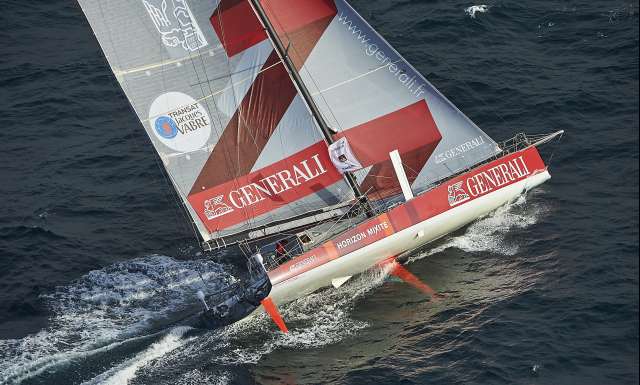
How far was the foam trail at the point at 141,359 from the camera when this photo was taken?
1225 inches

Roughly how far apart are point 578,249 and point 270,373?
10629 mm

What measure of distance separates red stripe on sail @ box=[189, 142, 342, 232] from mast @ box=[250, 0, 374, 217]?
47cm

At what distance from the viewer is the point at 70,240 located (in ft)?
126

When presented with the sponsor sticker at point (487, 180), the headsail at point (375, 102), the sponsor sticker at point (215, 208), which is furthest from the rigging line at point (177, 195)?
the sponsor sticker at point (487, 180)

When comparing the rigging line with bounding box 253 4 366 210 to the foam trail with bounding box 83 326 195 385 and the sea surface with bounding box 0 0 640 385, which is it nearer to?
the sea surface with bounding box 0 0 640 385

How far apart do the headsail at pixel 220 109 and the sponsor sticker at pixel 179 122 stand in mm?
32

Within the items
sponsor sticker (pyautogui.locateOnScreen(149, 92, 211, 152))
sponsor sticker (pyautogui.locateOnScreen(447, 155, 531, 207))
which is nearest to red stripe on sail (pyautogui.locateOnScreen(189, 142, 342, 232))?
sponsor sticker (pyautogui.locateOnScreen(149, 92, 211, 152))

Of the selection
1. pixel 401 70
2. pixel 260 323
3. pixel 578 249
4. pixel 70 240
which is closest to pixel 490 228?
pixel 578 249

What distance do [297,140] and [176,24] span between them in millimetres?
5470

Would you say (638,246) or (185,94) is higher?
(185,94)

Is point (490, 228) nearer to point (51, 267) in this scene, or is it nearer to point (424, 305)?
point (424, 305)

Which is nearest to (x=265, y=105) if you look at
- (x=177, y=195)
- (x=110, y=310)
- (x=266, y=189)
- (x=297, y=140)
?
(x=297, y=140)

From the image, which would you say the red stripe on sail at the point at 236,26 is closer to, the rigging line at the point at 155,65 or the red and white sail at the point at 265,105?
the red and white sail at the point at 265,105

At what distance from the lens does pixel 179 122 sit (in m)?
33.5
